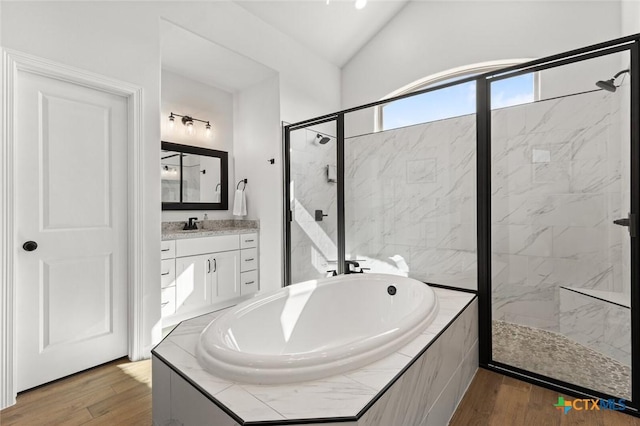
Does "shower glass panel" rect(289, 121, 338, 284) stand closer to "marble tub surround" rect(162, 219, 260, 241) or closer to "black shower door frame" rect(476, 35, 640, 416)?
"marble tub surround" rect(162, 219, 260, 241)

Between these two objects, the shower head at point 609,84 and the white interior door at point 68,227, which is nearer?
the shower head at point 609,84

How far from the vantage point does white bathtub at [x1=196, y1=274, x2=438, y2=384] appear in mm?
1116

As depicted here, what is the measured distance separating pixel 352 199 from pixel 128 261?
1851mm

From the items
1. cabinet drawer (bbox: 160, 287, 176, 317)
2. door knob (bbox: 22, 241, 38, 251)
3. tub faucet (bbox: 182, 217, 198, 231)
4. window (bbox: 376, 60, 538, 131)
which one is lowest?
cabinet drawer (bbox: 160, 287, 176, 317)

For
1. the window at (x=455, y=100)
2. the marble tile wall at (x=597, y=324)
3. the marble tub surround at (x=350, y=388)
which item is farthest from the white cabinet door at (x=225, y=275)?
the marble tile wall at (x=597, y=324)

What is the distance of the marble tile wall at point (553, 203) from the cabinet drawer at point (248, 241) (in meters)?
2.36

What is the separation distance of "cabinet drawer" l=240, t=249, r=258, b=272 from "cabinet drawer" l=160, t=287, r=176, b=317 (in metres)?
0.77

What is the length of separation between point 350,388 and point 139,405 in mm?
1367

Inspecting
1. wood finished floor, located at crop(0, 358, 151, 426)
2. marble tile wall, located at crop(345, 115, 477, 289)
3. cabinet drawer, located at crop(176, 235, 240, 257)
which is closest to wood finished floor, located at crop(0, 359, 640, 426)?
wood finished floor, located at crop(0, 358, 151, 426)

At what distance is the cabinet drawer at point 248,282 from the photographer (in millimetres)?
3453

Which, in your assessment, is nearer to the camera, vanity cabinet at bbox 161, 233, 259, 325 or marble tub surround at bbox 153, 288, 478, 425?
marble tub surround at bbox 153, 288, 478, 425

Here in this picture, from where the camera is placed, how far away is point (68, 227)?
2064mm

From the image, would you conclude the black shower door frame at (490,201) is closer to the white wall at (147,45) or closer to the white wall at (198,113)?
the white wall at (147,45)

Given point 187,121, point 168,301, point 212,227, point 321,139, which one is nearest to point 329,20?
point 321,139
